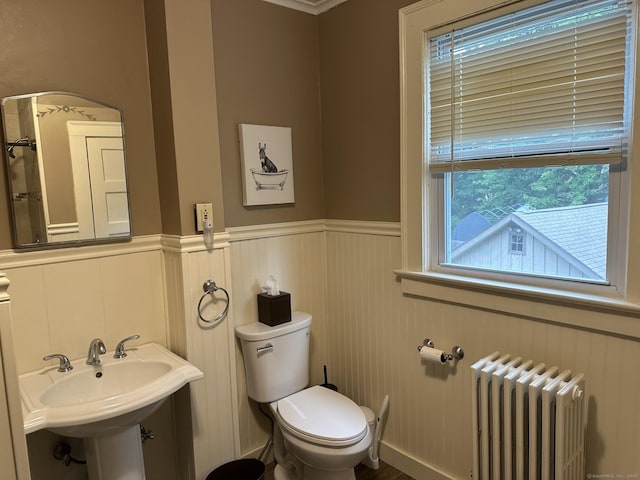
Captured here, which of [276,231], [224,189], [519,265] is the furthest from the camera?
[276,231]

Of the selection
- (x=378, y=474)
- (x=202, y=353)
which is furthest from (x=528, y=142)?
(x=378, y=474)

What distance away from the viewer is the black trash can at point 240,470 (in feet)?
6.55

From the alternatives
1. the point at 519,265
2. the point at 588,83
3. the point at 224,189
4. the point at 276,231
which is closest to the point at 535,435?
the point at 519,265

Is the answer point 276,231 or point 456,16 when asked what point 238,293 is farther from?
point 456,16

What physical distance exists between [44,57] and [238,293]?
4.17 ft

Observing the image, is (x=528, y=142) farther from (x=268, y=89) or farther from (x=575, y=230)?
(x=268, y=89)

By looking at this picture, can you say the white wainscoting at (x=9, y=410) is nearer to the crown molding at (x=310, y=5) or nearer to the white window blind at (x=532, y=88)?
the white window blind at (x=532, y=88)

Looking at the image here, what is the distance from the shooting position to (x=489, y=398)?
1.64m

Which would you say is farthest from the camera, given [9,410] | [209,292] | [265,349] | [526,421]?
[265,349]

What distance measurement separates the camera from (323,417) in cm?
197

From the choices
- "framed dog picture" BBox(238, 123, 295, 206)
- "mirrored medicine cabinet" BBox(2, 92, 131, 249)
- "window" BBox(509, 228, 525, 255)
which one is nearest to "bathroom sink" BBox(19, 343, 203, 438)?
"mirrored medicine cabinet" BBox(2, 92, 131, 249)

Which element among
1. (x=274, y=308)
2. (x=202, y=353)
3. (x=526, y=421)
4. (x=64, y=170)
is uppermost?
(x=64, y=170)

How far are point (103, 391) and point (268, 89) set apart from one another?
5.20 ft

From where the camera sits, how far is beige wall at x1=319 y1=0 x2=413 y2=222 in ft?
6.91
